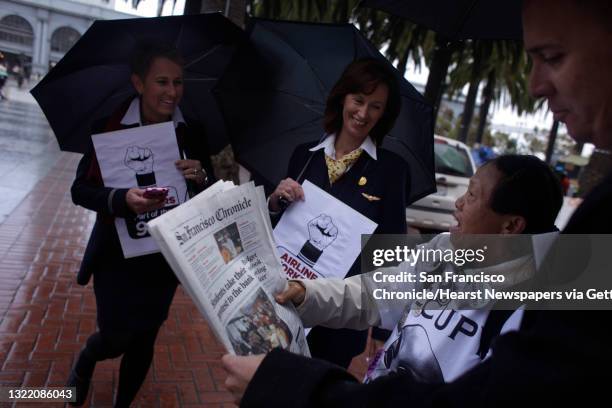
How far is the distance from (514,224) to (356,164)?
102 cm

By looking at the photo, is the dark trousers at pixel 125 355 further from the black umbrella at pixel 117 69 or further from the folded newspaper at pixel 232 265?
the folded newspaper at pixel 232 265

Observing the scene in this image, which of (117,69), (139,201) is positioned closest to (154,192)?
(139,201)

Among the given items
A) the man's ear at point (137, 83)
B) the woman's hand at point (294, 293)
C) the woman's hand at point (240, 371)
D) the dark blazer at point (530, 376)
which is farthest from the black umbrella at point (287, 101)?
the dark blazer at point (530, 376)

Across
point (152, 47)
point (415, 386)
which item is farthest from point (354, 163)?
point (415, 386)

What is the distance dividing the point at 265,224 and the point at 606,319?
0.88 m

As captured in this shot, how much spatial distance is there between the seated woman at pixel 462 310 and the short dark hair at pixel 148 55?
54.5 inches

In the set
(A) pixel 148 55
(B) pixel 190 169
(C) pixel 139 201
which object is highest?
(A) pixel 148 55

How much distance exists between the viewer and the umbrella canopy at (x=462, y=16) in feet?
7.24

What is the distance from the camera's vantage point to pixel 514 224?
1.47 metres

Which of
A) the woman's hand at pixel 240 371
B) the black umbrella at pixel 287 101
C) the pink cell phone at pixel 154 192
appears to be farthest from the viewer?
the black umbrella at pixel 287 101

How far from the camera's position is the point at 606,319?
2.23ft

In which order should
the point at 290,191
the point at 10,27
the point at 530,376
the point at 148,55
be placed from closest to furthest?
the point at 530,376
the point at 290,191
the point at 148,55
the point at 10,27

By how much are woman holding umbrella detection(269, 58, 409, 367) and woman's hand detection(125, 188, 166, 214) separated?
0.50m

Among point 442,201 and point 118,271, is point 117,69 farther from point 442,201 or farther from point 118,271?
point 442,201
